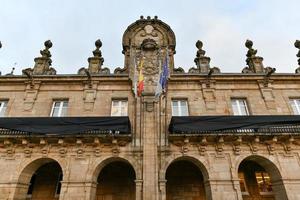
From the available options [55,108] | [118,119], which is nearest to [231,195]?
[118,119]

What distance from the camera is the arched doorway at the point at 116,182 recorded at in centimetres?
1189

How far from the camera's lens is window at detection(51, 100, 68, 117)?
→ 13.3 metres

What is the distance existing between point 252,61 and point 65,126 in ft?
44.2

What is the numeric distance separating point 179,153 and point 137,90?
4.52m

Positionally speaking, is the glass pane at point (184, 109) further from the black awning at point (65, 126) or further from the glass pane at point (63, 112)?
the glass pane at point (63, 112)

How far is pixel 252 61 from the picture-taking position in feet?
50.1

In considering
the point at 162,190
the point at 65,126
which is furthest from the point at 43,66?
the point at 162,190

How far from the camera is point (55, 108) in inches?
535

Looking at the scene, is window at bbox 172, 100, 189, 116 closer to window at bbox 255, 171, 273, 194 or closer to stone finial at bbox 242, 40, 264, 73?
stone finial at bbox 242, 40, 264, 73

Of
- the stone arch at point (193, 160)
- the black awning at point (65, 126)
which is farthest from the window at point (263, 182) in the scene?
the black awning at point (65, 126)

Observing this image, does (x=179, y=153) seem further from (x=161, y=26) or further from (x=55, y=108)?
(x=161, y=26)

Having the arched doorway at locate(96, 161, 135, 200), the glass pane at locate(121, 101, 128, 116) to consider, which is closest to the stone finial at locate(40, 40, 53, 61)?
the glass pane at locate(121, 101, 128, 116)

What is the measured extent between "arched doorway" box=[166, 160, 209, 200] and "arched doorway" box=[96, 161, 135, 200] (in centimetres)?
222

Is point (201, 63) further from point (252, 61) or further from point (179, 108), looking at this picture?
point (179, 108)
